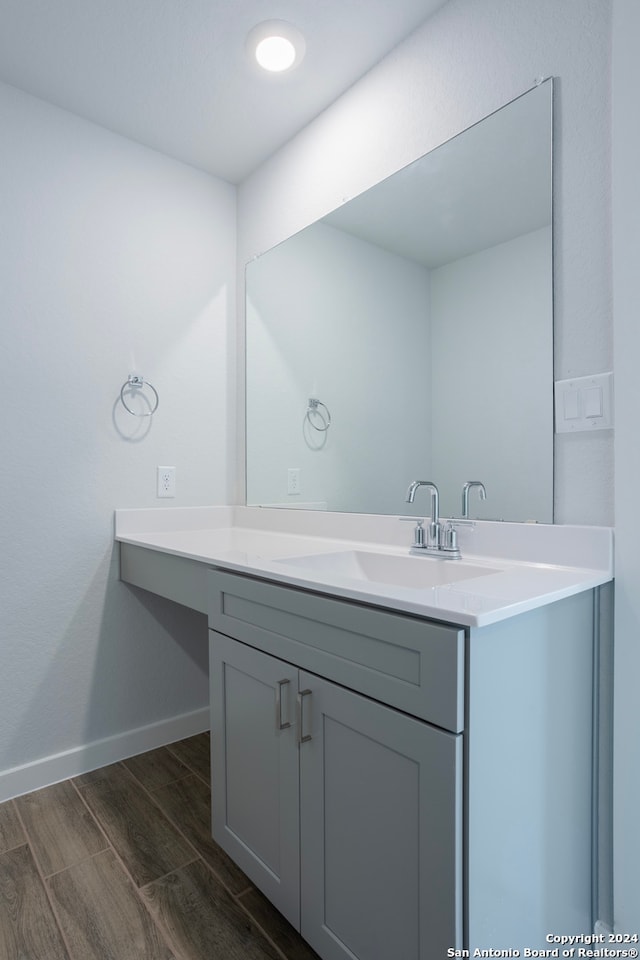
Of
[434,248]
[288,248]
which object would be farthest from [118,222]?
[434,248]

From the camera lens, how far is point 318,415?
6.50 feet

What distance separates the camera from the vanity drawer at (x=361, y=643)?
0.82m

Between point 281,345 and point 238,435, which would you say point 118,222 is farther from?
point 238,435

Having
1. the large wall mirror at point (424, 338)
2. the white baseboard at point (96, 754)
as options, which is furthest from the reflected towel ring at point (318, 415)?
the white baseboard at point (96, 754)

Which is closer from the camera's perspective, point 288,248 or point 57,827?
point 57,827

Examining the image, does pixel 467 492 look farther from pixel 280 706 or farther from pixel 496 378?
pixel 280 706

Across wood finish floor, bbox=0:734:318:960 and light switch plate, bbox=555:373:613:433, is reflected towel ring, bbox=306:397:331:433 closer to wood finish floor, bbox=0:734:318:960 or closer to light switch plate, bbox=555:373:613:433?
light switch plate, bbox=555:373:613:433

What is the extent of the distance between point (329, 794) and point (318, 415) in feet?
4.17

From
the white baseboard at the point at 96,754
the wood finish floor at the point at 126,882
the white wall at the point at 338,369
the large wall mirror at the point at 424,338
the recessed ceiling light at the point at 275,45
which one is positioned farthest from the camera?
the white baseboard at the point at 96,754

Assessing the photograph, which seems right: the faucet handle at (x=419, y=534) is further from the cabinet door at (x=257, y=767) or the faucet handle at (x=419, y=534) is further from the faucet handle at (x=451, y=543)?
the cabinet door at (x=257, y=767)

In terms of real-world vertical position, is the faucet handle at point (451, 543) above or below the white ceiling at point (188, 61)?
below

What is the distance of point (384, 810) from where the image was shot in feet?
3.06

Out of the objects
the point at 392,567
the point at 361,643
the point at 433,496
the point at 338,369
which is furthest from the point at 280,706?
the point at 338,369

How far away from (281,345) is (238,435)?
459 millimetres
